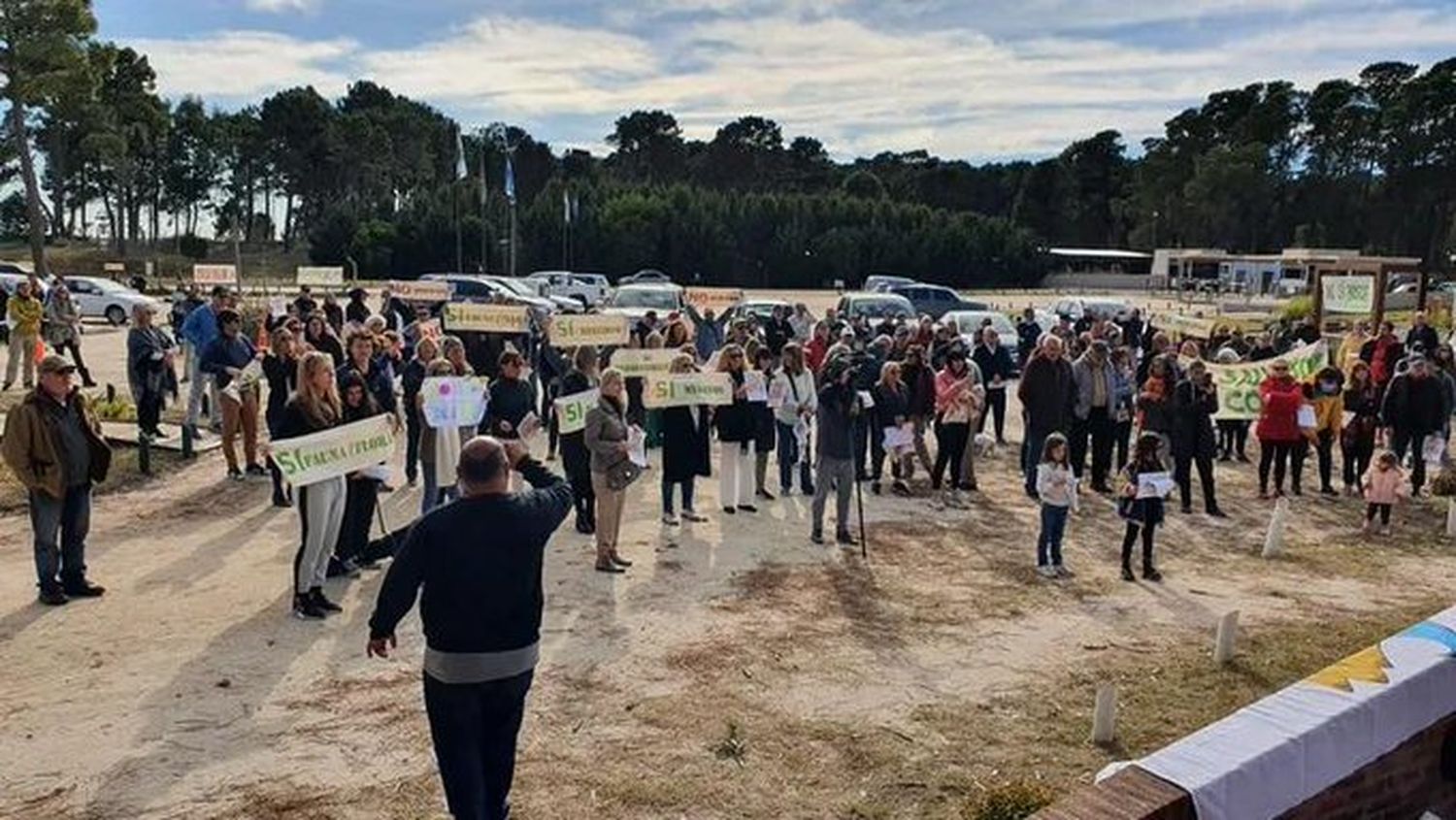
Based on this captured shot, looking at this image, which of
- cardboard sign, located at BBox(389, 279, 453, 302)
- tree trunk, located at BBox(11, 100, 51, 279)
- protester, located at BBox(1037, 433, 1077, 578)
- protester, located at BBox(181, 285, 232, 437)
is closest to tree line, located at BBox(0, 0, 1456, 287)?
tree trunk, located at BBox(11, 100, 51, 279)

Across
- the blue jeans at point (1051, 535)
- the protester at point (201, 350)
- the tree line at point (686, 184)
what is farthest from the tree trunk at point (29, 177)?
the blue jeans at point (1051, 535)

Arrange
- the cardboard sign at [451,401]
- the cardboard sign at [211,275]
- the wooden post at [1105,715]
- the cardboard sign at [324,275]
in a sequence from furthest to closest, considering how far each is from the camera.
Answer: the cardboard sign at [324,275]
the cardboard sign at [211,275]
the cardboard sign at [451,401]
the wooden post at [1105,715]

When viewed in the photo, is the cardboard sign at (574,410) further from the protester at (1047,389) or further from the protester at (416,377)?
the protester at (1047,389)

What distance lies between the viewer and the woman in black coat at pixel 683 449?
11.8 meters

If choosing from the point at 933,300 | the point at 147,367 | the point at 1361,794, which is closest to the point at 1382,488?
the point at 1361,794

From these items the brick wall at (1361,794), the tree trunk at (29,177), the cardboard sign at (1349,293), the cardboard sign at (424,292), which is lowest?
the brick wall at (1361,794)

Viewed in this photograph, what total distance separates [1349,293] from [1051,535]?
1731cm

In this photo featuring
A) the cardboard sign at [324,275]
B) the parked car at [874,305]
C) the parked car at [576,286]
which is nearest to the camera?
the parked car at [874,305]

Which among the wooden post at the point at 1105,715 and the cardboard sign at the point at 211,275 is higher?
the cardboard sign at the point at 211,275

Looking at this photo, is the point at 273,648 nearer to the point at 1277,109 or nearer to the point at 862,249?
the point at 862,249

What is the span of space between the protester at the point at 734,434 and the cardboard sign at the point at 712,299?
9483mm

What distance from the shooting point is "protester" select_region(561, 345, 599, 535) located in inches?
435

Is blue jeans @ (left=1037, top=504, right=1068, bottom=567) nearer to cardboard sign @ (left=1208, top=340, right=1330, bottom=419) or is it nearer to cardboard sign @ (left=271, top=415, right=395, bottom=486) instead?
cardboard sign @ (left=1208, top=340, right=1330, bottom=419)

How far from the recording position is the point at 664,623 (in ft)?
28.9
